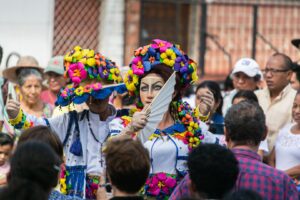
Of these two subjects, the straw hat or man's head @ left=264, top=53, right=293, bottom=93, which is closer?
man's head @ left=264, top=53, right=293, bottom=93

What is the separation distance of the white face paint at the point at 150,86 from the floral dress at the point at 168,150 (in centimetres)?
20

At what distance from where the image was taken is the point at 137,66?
746 cm

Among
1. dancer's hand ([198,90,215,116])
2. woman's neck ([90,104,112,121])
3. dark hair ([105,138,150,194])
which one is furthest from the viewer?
dancer's hand ([198,90,215,116])

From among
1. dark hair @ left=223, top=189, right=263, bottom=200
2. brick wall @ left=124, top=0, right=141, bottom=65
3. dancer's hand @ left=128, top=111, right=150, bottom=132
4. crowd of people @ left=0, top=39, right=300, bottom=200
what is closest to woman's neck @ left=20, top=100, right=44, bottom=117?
crowd of people @ left=0, top=39, right=300, bottom=200

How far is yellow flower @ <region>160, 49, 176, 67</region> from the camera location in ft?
24.4

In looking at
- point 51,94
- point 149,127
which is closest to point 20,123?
point 149,127

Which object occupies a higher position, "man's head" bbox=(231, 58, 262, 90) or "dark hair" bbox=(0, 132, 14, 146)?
"man's head" bbox=(231, 58, 262, 90)

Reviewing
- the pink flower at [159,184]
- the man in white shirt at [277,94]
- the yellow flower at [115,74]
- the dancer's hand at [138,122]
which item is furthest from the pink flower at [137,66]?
the man in white shirt at [277,94]

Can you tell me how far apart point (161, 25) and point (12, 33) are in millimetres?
3448

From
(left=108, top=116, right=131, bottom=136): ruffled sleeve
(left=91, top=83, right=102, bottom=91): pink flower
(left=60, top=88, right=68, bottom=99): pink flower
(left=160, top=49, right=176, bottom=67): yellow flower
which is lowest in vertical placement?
(left=108, top=116, right=131, bottom=136): ruffled sleeve

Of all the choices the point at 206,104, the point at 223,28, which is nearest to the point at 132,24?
the point at 223,28

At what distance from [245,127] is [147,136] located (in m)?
0.97

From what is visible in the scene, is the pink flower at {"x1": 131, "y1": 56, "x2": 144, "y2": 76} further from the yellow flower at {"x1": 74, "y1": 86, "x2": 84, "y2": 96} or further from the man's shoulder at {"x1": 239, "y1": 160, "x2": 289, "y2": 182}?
the man's shoulder at {"x1": 239, "y1": 160, "x2": 289, "y2": 182}

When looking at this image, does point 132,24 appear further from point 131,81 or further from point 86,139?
point 131,81
